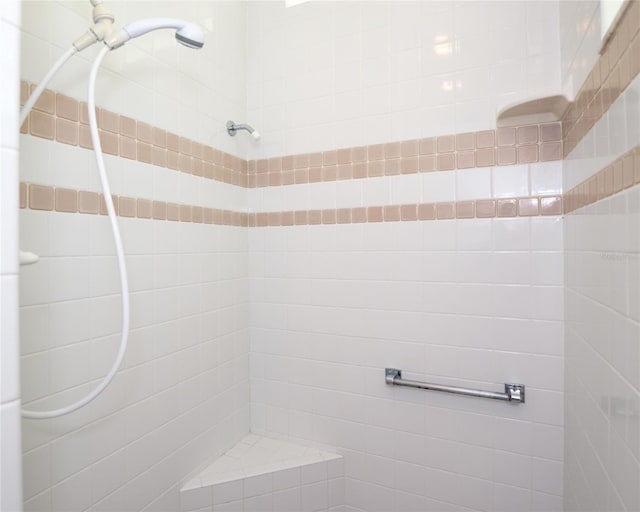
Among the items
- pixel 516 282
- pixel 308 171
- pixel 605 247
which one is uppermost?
pixel 308 171

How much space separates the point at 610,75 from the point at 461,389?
1.09m

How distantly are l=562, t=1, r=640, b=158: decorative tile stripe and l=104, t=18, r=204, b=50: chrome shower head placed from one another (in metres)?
0.98

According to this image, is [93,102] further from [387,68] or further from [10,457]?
[387,68]

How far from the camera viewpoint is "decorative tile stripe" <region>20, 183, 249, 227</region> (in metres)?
0.87

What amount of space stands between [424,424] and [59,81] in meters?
1.69

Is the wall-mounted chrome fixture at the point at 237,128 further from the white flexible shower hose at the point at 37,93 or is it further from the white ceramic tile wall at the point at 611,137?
the white ceramic tile wall at the point at 611,137

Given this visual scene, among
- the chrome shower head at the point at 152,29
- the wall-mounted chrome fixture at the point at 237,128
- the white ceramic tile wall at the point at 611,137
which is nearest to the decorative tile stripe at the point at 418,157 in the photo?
the wall-mounted chrome fixture at the point at 237,128

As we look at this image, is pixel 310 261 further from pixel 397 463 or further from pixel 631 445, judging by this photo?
pixel 631 445

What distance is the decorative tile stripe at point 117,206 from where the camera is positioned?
2.86ft

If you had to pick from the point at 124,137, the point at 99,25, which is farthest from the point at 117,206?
the point at 99,25

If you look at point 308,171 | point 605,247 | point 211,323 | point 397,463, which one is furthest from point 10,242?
point 397,463

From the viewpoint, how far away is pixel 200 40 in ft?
3.28

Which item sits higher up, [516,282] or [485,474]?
[516,282]

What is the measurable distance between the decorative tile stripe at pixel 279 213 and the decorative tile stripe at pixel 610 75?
0.95 ft
